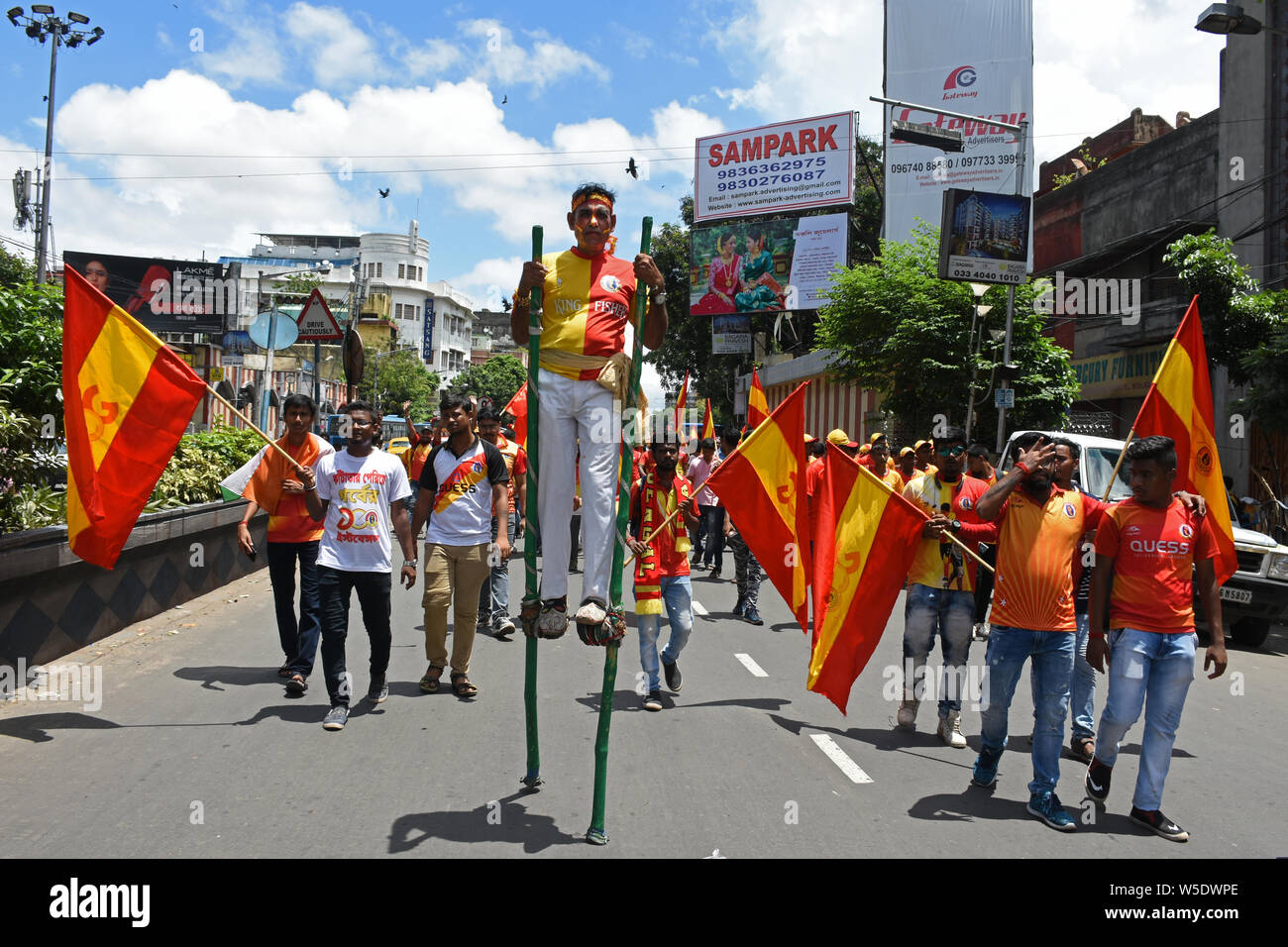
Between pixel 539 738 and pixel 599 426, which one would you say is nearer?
pixel 599 426

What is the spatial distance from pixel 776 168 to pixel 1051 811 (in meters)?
39.4

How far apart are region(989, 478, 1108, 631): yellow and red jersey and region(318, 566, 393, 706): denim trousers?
13.4 feet

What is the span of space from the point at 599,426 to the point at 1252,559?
9.36 meters

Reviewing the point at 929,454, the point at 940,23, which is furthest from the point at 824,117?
the point at 929,454

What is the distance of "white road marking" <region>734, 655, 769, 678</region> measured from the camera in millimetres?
9047

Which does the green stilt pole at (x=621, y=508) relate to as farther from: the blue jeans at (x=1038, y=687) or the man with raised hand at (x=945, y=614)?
the man with raised hand at (x=945, y=614)

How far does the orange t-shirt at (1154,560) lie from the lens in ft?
17.4

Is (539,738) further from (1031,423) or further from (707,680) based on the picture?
(1031,423)

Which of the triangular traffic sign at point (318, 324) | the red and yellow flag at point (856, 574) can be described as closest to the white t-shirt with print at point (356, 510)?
the red and yellow flag at point (856, 574)

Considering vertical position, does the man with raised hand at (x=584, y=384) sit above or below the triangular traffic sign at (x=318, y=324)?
below

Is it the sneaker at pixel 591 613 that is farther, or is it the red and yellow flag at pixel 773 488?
the red and yellow flag at pixel 773 488

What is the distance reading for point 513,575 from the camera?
15234 millimetres

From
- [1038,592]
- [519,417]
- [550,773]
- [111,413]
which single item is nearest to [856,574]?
[1038,592]

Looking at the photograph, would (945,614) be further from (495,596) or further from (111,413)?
(111,413)
